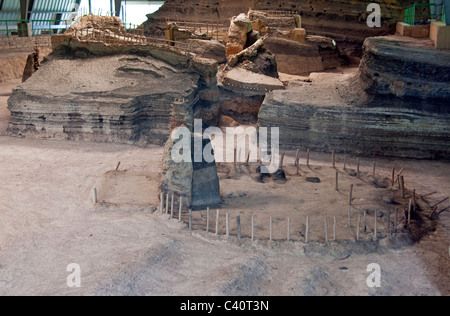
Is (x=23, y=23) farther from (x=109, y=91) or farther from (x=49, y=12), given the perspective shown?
(x=109, y=91)

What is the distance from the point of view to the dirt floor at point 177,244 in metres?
6.02

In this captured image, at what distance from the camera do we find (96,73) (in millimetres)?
12008

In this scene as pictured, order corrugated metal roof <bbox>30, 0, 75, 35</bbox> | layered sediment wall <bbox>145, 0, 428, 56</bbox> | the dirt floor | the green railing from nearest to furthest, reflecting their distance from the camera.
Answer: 1. the dirt floor
2. the green railing
3. layered sediment wall <bbox>145, 0, 428, 56</bbox>
4. corrugated metal roof <bbox>30, 0, 75, 35</bbox>

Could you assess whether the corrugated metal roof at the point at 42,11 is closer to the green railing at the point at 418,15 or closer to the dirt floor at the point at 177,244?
the green railing at the point at 418,15

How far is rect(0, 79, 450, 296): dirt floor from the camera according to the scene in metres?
6.02

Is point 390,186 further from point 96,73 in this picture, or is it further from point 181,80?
point 96,73

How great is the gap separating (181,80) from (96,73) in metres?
1.79

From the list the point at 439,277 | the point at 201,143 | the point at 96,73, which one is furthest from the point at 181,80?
the point at 439,277

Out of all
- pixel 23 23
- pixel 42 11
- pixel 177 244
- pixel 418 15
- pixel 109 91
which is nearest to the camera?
pixel 177 244

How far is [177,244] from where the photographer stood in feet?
22.7

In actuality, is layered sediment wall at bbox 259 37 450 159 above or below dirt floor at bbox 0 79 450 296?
above

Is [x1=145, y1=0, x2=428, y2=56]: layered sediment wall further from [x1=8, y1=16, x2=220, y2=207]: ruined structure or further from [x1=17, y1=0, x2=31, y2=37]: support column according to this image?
[x1=8, y1=16, x2=220, y2=207]: ruined structure

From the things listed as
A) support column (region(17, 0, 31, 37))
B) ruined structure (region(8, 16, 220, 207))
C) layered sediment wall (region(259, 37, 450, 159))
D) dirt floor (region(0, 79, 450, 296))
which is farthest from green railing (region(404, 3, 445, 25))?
support column (region(17, 0, 31, 37))

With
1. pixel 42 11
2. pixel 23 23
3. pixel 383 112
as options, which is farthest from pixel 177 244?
pixel 42 11
